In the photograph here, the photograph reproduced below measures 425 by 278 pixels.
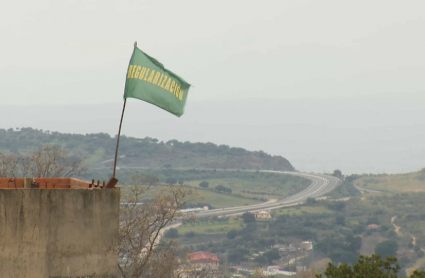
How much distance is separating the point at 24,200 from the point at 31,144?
129 meters

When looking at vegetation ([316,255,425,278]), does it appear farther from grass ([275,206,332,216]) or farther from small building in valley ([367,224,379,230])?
grass ([275,206,332,216])

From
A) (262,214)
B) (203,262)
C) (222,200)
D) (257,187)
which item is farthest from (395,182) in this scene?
(203,262)

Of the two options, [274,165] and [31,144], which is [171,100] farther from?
[274,165]

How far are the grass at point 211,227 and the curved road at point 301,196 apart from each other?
415cm

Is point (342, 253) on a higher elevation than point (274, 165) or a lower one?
lower

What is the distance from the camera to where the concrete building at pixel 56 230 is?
993 centimetres

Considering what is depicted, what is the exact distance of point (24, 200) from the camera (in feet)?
32.5

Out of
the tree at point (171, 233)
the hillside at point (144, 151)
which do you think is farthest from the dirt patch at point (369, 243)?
the hillside at point (144, 151)

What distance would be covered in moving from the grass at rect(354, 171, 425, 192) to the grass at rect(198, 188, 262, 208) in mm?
24360

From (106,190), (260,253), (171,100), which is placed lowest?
(260,253)

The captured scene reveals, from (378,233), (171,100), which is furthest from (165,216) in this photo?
(378,233)

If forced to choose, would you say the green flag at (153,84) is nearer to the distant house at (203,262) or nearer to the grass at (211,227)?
the distant house at (203,262)

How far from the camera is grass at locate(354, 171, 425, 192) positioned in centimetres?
12406

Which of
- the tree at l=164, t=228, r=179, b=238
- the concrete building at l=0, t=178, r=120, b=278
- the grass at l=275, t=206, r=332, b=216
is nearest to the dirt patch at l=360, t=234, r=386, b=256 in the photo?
the grass at l=275, t=206, r=332, b=216
